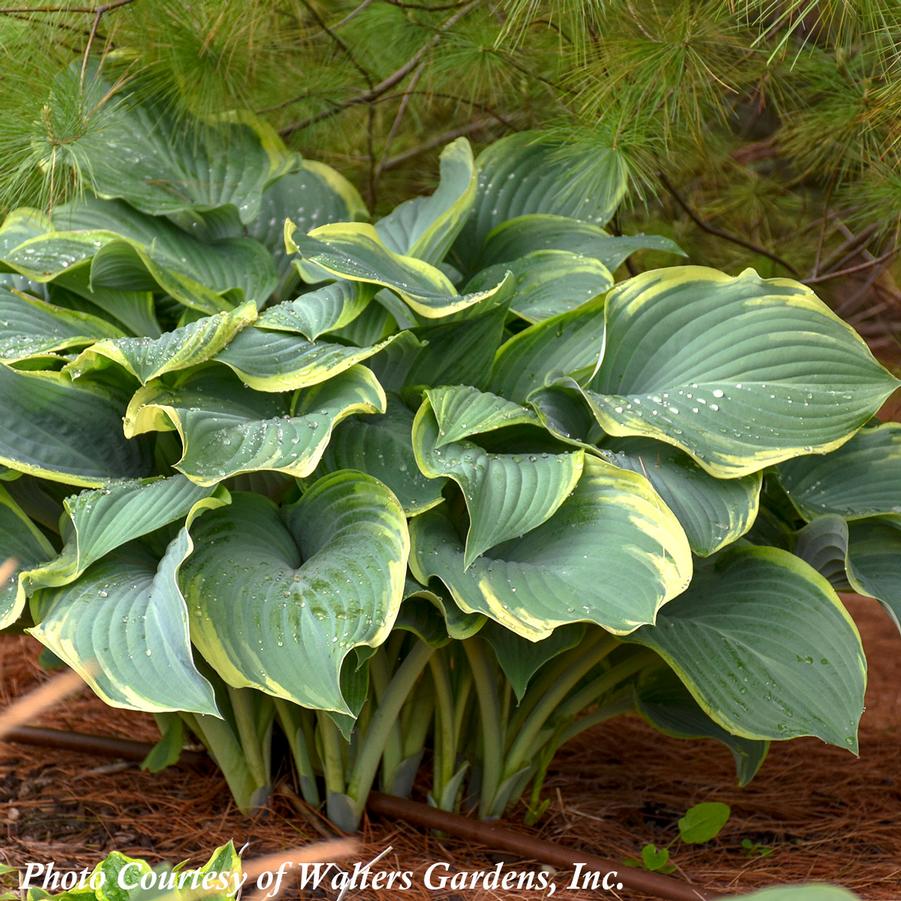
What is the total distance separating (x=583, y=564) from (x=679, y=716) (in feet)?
1.35

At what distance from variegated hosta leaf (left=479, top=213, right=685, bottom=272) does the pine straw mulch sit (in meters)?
0.78

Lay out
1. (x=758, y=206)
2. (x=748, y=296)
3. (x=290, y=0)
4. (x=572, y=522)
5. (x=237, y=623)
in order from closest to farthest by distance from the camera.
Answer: (x=237, y=623) < (x=572, y=522) < (x=748, y=296) < (x=290, y=0) < (x=758, y=206)

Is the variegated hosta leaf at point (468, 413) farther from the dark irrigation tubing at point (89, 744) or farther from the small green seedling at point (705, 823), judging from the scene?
the dark irrigation tubing at point (89, 744)

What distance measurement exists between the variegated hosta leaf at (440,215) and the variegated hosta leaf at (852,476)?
571 mm

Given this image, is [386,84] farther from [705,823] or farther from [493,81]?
[705,823]

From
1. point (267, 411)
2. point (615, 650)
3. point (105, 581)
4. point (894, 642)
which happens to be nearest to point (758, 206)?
point (894, 642)

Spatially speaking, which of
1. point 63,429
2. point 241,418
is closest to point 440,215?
point 241,418

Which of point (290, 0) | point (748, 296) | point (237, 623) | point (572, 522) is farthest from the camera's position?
point (290, 0)

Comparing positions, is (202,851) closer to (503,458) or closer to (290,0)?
(503,458)

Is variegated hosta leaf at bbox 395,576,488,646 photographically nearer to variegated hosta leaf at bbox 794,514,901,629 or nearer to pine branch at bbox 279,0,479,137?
variegated hosta leaf at bbox 794,514,901,629

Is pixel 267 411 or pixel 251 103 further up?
pixel 251 103

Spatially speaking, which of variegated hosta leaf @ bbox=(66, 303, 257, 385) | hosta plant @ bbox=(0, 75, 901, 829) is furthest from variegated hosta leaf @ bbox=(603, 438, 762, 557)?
variegated hosta leaf @ bbox=(66, 303, 257, 385)

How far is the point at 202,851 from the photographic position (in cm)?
133

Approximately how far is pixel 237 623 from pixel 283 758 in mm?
452
